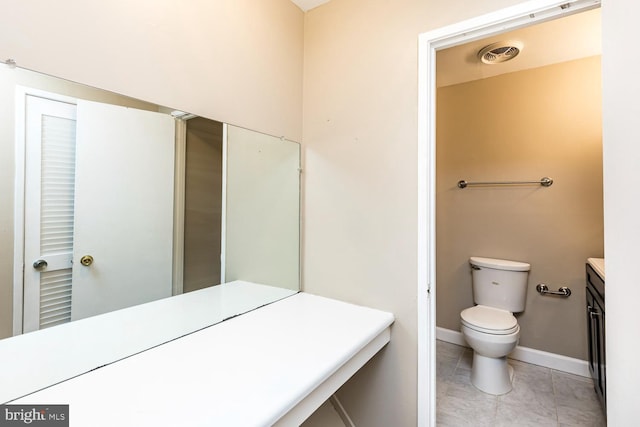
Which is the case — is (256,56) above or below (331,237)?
above

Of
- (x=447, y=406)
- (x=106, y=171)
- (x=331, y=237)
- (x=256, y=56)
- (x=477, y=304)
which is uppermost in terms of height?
(x=256, y=56)

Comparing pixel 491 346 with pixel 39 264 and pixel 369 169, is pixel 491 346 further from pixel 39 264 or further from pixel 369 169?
pixel 39 264

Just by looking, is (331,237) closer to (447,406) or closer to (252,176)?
(252,176)

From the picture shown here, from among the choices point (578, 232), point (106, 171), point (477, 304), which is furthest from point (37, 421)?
point (578, 232)

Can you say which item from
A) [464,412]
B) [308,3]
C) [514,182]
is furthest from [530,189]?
[308,3]

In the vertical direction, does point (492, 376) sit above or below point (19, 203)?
below

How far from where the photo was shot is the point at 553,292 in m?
2.21

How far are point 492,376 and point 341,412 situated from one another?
45.5 inches

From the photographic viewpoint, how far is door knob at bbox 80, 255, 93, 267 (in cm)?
89

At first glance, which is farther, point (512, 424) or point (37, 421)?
point (512, 424)

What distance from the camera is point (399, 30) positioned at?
136 cm

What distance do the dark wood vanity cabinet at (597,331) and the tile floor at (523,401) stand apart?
16cm

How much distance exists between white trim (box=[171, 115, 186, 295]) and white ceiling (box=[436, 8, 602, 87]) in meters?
1.76

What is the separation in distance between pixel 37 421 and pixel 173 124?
0.94 m
